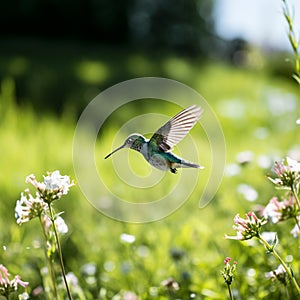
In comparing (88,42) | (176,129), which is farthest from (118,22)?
(176,129)

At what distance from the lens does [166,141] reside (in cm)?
82

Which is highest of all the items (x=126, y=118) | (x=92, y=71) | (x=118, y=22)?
(x=118, y=22)

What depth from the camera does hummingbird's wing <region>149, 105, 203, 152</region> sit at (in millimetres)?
739

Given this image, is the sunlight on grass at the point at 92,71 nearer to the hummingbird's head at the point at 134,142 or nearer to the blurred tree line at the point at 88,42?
the blurred tree line at the point at 88,42

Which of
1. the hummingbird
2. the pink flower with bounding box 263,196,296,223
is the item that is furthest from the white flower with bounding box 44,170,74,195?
the pink flower with bounding box 263,196,296,223

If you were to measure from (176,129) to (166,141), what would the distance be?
1.3 inches

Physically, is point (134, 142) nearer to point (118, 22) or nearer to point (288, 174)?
point (288, 174)

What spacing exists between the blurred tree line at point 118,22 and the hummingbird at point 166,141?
11.8 meters

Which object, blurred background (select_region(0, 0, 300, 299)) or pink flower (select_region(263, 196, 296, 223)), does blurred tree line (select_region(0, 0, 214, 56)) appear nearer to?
blurred background (select_region(0, 0, 300, 299))

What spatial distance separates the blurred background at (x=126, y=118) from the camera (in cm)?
177

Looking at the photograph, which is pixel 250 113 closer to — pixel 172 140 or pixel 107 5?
pixel 172 140

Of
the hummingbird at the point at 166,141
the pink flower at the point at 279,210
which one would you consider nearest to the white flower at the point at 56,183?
the hummingbird at the point at 166,141

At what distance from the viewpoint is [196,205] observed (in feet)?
9.32

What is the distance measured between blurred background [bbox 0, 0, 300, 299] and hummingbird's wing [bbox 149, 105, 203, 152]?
465mm
